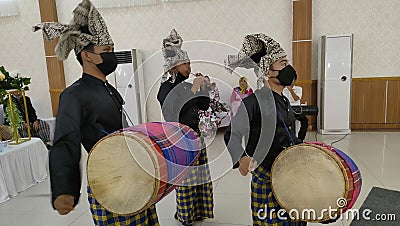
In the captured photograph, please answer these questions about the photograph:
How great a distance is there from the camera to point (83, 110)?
129 centimetres

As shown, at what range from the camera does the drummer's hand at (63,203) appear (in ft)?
4.03

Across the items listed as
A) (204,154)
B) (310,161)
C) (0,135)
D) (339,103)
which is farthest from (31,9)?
(310,161)

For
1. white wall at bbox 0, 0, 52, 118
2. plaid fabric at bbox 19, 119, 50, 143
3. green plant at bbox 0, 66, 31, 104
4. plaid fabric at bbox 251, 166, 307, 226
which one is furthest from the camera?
white wall at bbox 0, 0, 52, 118

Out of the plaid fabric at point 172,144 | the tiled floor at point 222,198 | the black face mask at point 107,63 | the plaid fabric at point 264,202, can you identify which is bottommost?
the tiled floor at point 222,198

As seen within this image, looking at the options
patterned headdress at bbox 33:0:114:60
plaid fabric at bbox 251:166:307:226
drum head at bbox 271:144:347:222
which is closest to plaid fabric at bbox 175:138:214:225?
plaid fabric at bbox 251:166:307:226

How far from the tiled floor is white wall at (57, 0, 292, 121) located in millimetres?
2155

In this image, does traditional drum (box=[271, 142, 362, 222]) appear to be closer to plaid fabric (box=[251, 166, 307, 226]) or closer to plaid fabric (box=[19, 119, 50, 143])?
plaid fabric (box=[251, 166, 307, 226])

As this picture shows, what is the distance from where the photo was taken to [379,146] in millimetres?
4293

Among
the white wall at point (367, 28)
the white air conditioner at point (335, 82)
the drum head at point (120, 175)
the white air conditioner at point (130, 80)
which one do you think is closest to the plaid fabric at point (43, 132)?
the white air conditioner at point (130, 80)

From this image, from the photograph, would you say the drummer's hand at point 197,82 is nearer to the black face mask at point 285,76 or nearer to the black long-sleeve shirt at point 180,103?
the black long-sleeve shirt at point 180,103

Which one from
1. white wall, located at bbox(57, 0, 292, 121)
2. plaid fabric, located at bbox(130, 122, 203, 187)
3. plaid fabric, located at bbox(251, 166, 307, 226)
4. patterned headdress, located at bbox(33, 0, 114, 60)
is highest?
white wall, located at bbox(57, 0, 292, 121)

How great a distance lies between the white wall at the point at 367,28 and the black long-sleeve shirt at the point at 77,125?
4.81 metres

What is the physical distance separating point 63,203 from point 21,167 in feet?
8.44

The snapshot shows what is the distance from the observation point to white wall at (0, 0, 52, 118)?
624 centimetres
